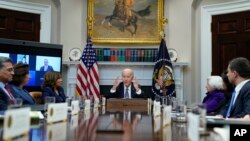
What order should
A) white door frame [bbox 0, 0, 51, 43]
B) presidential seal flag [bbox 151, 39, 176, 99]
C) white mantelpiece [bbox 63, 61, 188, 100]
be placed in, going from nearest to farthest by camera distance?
presidential seal flag [bbox 151, 39, 176, 99] < white door frame [bbox 0, 0, 51, 43] < white mantelpiece [bbox 63, 61, 188, 100]

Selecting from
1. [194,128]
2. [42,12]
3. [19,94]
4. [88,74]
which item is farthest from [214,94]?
[42,12]

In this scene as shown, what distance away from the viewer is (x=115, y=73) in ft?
24.0

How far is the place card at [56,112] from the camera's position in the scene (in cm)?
192

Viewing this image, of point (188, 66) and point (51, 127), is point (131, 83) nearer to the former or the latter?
point (188, 66)

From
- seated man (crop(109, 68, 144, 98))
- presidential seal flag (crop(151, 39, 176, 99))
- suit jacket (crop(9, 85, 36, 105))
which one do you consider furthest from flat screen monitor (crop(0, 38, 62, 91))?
suit jacket (crop(9, 85, 36, 105))

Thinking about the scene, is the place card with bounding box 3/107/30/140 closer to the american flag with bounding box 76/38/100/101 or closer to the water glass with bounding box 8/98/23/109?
the water glass with bounding box 8/98/23/109

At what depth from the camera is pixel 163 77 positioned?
22.6 ft

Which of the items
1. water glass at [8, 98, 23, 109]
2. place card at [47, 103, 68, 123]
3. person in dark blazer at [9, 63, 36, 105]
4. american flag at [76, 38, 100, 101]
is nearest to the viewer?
water glass at [8, 98, 23, 109]

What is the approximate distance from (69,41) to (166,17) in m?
2.23

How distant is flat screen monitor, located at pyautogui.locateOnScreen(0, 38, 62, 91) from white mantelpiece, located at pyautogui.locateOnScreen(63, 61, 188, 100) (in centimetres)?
50

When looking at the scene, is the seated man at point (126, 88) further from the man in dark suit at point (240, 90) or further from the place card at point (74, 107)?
the place card at point (74, 107)

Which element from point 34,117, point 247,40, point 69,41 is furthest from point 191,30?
point 34,117

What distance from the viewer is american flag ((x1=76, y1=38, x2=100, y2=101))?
22.0 feet

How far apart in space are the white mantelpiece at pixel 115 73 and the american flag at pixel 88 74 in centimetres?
33
